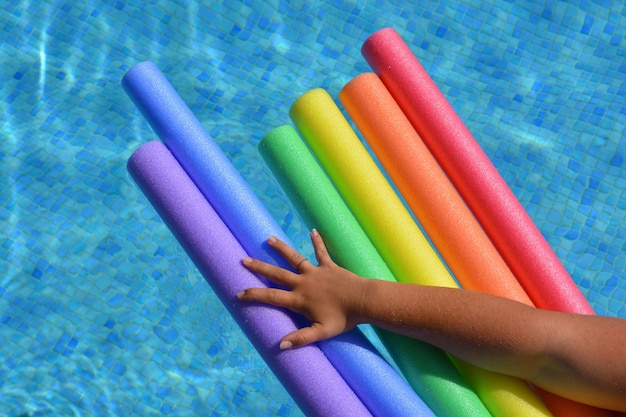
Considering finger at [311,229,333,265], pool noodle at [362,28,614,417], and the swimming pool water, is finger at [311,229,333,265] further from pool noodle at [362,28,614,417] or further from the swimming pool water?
the swimming pool water

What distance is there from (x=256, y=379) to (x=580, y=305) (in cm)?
126

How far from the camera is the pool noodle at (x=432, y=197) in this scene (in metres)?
1.89

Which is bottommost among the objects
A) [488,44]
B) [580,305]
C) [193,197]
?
[193,197]

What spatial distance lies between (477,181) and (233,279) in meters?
0.71

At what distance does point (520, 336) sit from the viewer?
1702mm

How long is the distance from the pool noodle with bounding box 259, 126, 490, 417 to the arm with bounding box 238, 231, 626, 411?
6cm

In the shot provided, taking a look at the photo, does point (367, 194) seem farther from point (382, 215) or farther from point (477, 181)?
point (477, 181)

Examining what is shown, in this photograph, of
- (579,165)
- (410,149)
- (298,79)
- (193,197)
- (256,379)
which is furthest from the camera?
(298,79)

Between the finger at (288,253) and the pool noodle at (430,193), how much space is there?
375 mm

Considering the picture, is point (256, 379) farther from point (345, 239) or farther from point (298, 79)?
point (298, 79)

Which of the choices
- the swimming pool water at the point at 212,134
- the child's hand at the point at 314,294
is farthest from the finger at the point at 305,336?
the swimming pool water at the point at 212,134

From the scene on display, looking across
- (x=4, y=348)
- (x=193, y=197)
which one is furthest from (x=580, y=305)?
(x=4, y=348)

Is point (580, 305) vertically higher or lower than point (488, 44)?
lower

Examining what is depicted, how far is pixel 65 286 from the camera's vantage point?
113 inches
